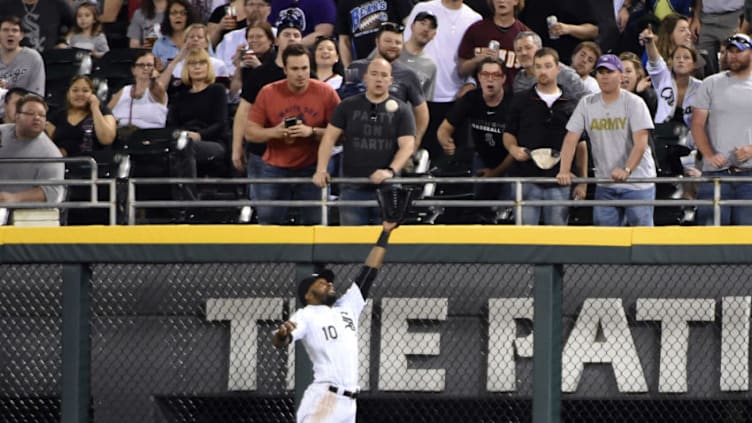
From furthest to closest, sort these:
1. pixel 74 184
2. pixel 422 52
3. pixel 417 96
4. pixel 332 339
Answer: pixel 422 52, pixel 417 96, pixel 74 184, pixel 332 339

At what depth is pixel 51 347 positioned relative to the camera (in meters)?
13.1

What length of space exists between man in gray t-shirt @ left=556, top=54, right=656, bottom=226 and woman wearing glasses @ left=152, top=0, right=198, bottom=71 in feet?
15.0

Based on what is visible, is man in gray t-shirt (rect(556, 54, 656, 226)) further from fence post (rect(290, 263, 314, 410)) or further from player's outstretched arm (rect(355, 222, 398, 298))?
fence post (rect(290, 263, 314, 410))

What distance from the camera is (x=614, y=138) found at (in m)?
12.7

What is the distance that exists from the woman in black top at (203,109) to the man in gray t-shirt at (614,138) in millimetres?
2955

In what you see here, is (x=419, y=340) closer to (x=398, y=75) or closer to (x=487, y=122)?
(x=487, y=122)

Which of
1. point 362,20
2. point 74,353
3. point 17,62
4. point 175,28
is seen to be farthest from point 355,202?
point 17,62

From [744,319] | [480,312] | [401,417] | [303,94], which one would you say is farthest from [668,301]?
[303,94]

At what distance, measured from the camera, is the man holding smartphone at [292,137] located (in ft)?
42.9

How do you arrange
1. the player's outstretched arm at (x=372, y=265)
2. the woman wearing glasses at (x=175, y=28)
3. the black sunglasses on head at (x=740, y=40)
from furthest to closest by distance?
the woman wearing glasses at (x=175, y=28) → the black sunglasses on head at (x=740, y=40) → the player's outstretched arm at (x=372, y=265)

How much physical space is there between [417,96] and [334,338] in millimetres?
2566

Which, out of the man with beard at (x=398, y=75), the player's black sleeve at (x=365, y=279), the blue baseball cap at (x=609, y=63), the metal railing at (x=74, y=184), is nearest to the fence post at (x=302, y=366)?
the player's black sleeve at (x=365, y=279)

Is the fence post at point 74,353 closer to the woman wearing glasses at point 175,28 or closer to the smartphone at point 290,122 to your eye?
the smartphone at point 290,122

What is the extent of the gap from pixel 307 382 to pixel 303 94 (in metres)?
2.23
